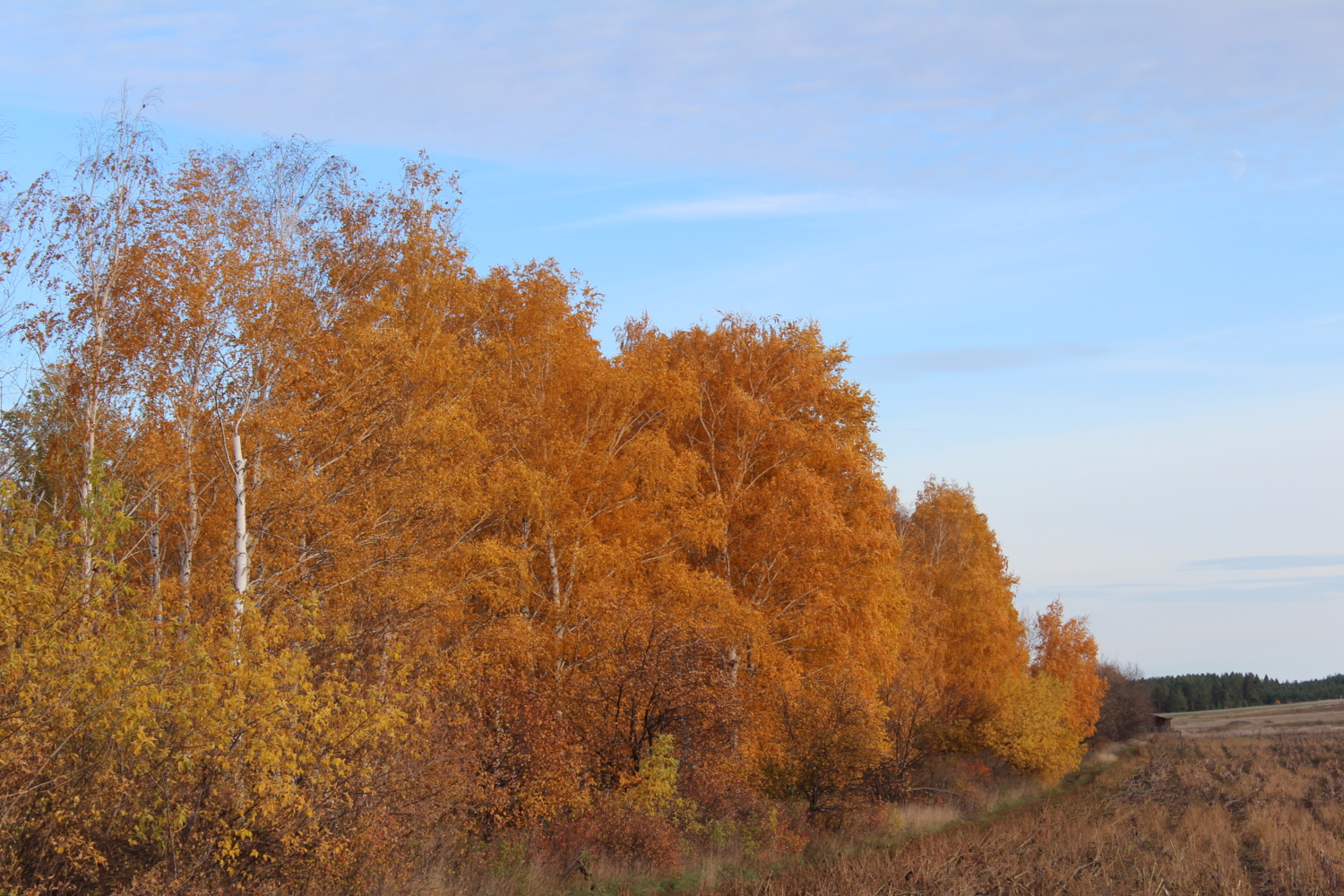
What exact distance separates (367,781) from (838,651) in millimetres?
16370

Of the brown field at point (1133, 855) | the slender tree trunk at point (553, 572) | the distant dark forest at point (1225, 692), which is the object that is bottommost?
the distant dark forest at point (1225, 692)

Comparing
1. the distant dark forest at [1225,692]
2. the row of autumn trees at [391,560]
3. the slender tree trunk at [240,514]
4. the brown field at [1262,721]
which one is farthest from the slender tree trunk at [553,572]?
the distant dark forest at [1225,692]

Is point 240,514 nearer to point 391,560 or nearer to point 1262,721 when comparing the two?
point 391,560

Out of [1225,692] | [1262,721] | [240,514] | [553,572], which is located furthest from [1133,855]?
[1225,692]

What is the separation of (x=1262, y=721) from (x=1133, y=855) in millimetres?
98086

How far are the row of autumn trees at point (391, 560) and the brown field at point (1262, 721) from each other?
68943 mm

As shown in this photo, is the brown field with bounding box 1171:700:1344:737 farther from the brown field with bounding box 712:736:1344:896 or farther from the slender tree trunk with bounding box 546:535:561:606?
the slender tree trunk with bounding box 546:535:561:606

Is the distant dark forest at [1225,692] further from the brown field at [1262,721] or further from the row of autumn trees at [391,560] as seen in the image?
the row of autumn trees at [391,560]

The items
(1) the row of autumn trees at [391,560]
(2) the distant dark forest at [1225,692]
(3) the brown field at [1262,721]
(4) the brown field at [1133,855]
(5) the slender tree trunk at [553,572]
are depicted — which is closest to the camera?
(1) the row of autumn trees at [391,560]

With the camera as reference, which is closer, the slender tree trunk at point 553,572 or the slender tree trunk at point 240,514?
the slender tree trunk at point 240,514

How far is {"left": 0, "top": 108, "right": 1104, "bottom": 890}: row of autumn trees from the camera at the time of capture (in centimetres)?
886

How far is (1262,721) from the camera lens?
97.4 meters

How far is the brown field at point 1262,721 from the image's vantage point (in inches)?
3262

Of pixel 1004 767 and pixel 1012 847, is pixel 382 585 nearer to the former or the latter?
pixel 1012 847
